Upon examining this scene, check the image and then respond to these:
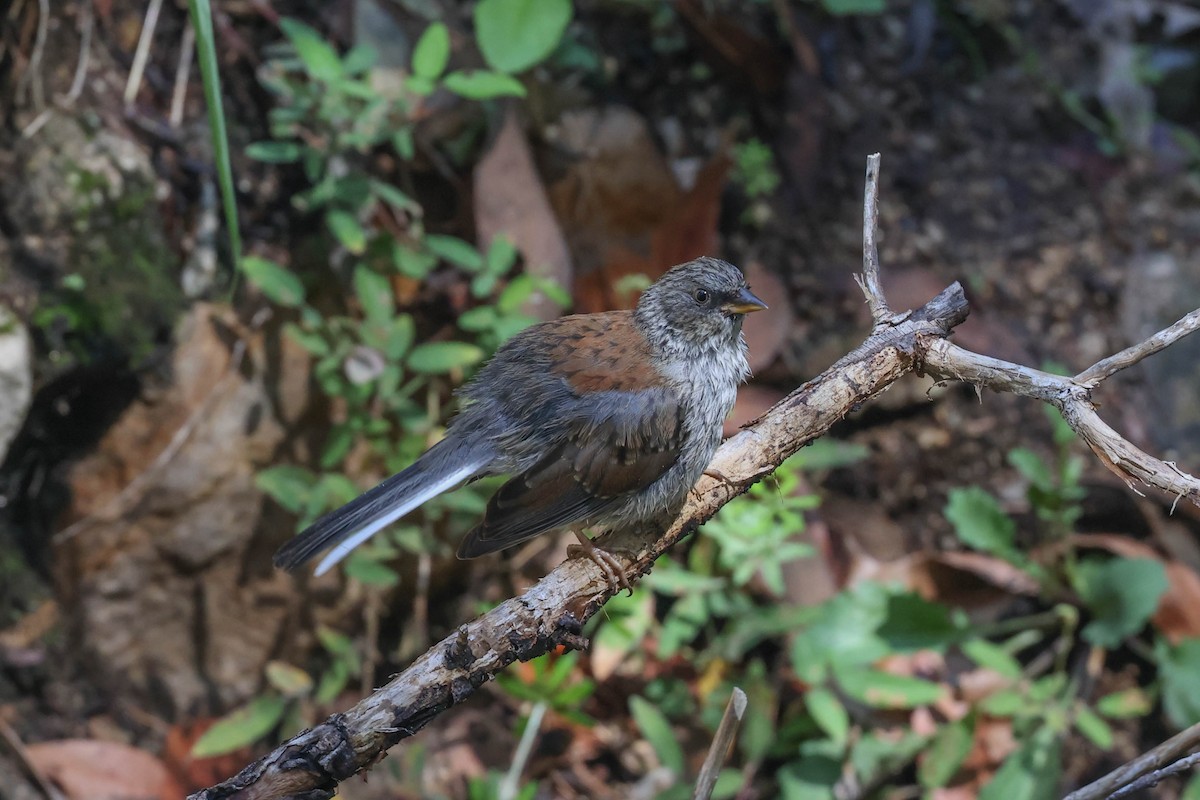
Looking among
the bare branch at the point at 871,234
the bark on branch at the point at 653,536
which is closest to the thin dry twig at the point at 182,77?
the bark on branch at the point at 653,536

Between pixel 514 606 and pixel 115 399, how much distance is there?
8.72 ft

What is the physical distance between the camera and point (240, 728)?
3.86 m

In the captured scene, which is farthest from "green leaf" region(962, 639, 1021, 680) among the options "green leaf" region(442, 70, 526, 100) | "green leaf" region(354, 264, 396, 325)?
"green leaf" region(442, 70, 526, 100)

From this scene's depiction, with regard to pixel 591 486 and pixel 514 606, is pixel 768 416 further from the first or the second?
pixel 514 606

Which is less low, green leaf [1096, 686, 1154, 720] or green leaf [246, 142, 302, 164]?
green leaf [246, 142, 302, 164]

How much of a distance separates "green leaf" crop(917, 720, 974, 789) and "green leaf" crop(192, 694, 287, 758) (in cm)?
241

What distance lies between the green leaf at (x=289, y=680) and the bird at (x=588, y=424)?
157 centimetres

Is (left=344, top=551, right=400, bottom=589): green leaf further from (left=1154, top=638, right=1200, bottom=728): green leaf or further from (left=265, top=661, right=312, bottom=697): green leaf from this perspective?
(left=1154, top=638, right=1200, bottom=728): green leaf

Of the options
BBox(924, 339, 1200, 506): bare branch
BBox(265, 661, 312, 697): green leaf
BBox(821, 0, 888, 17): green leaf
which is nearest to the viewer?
BBox(924, 339, 1200, 506): bare branch

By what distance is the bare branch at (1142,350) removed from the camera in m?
2.03

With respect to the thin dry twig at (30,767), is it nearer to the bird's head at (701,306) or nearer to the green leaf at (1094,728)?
the bird's head at (701,306)

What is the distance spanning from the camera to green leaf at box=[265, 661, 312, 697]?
4.12 meters

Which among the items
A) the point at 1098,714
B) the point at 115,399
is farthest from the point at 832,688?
the point at 115,399

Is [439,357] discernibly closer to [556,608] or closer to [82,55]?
[556,608]
